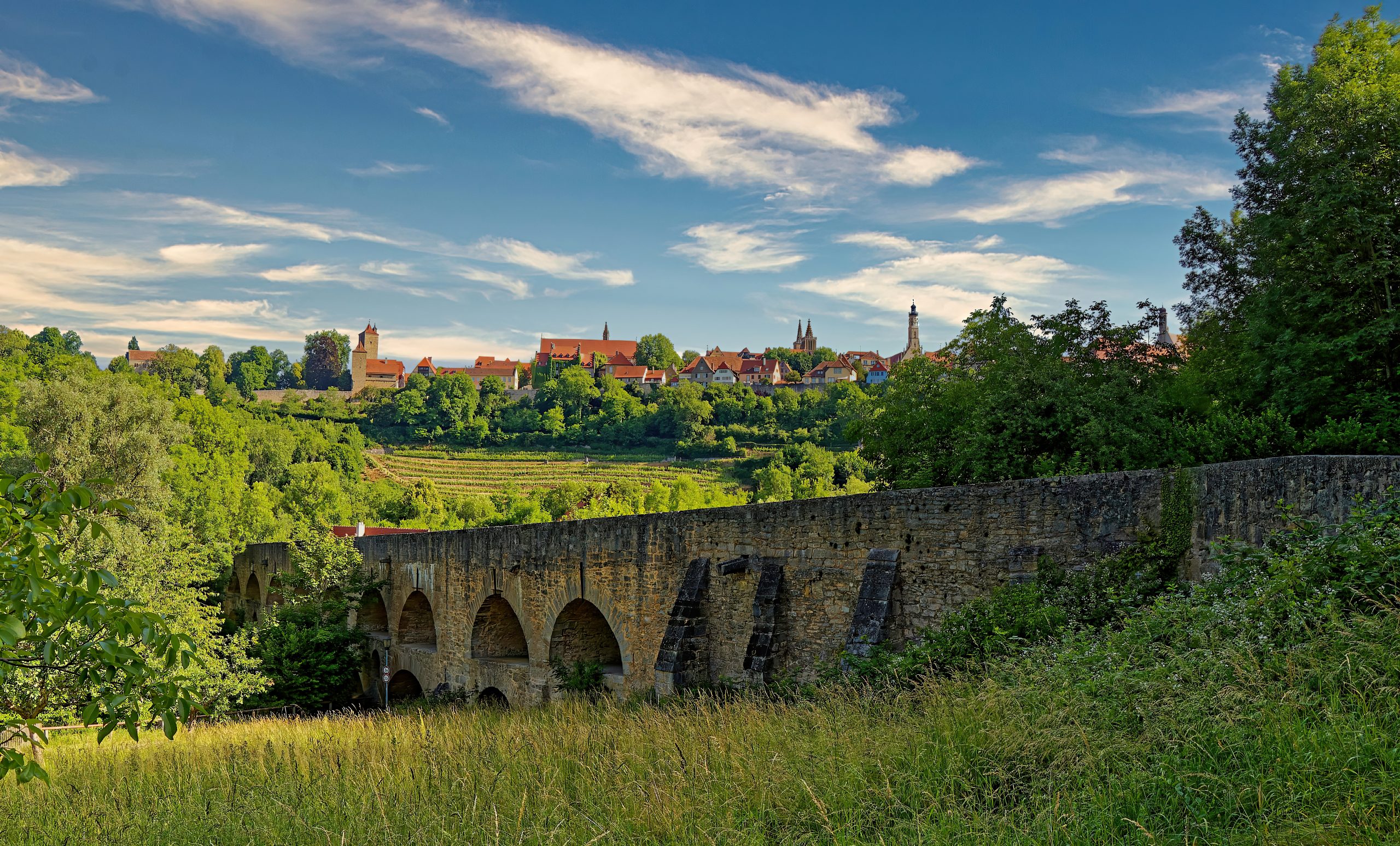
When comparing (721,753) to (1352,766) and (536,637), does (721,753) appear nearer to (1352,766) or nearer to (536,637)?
(1352,766)

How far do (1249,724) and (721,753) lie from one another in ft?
10.6

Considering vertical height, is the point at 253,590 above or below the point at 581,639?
below

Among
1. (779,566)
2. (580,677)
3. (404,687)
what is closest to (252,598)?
(404,687)

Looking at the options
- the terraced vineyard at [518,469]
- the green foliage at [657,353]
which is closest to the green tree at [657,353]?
the green foliage at [657,353]

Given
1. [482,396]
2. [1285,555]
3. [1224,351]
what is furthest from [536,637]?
[482,396]

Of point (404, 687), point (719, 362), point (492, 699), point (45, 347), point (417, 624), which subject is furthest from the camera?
point (719, 362)

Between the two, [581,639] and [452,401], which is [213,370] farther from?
[581,639]

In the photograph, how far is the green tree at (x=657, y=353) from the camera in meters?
163

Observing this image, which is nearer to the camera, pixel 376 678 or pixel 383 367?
pixel 376 678

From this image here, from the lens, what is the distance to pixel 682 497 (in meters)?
84.8

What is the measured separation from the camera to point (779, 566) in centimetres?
1255

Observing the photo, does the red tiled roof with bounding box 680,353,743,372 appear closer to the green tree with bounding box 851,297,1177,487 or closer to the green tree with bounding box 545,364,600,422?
the green tree with bounding box 545,364,600,422

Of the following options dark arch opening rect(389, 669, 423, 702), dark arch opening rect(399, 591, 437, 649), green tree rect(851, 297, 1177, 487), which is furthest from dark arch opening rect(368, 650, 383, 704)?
green tree rect(851, 297, 1177, 487)

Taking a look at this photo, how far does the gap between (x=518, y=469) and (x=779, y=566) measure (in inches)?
3936
